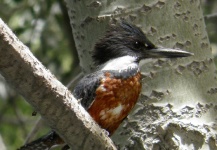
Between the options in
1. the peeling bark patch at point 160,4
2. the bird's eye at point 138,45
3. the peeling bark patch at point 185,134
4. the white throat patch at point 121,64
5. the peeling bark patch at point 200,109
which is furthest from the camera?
the bird's eye at point 138,45

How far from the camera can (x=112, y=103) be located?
3.40 m

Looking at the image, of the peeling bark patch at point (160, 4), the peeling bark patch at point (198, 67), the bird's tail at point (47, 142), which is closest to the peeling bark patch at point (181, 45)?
the peeling bark patch at point (198, 67)

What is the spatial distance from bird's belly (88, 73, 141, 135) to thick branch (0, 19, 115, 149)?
62cm

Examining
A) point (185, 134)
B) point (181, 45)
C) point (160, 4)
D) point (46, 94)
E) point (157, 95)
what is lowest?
point (185, 134)

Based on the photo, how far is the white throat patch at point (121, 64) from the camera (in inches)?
140

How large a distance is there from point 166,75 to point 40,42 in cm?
206

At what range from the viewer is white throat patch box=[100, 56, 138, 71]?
3551 mm

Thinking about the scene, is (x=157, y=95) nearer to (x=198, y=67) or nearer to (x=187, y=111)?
(x=187, y=111)

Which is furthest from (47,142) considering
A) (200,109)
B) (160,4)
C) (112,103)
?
(160,4)

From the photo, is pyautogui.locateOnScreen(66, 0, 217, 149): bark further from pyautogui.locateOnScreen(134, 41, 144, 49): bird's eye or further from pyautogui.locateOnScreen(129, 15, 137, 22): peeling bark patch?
pyautogui.locateOnScreen(134, 41, 144, 49): bird's eye

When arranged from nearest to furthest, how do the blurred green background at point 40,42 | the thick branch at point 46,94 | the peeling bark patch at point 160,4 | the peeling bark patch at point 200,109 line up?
1. the thick branch at point 46,94
2. the peeling bark patch at point 200,109
3. the peeling bark patch at point 160,4
4. the blurred green background at point 40,42

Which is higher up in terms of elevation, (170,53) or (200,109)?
(170,53)

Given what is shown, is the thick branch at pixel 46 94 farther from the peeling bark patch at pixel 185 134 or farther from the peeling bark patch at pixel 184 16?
the peeling bark patch at pixel 184 16

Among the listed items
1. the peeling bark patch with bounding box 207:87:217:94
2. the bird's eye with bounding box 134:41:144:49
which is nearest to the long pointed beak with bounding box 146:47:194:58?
the peeling bark patch with bounding box 207:87:217:94
